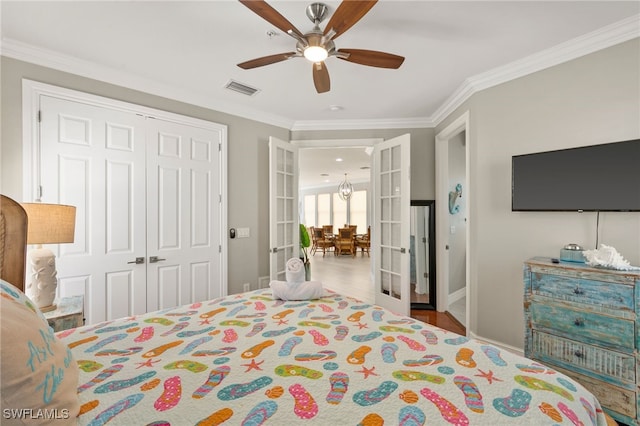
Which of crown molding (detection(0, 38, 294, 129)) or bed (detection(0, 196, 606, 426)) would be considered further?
crown molding (detection(0, 38, 294, 129))

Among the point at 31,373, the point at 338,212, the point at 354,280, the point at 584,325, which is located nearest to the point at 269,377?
the point at 31,373

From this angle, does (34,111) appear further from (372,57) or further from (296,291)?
(372,57)

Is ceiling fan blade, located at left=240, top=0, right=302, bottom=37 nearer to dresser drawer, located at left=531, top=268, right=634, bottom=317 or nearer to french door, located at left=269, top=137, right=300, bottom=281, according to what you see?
french door, located at left=269, top=137, right=300, bottom=281

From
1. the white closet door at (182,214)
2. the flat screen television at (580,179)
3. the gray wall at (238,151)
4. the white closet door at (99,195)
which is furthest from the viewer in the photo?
the white closet door at (182,214)

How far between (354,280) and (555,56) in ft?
14.9

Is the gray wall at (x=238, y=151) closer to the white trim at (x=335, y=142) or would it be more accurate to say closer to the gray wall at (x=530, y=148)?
the white trim at (x=335, y=142)

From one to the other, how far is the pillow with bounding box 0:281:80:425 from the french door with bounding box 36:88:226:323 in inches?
74.2

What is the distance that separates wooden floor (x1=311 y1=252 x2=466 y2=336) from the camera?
12.2ft

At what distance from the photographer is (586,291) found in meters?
1.94

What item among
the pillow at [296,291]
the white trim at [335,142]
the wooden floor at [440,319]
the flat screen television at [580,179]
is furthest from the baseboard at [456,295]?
the pillow at [296,291]

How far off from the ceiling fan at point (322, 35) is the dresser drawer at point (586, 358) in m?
2.18

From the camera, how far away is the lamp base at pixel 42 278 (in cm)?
191

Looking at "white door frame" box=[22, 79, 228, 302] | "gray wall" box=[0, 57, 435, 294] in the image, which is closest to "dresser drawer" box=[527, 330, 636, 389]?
"gray wall" box=[0, 57, 435, 294]

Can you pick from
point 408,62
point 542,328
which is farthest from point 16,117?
point 542,328
